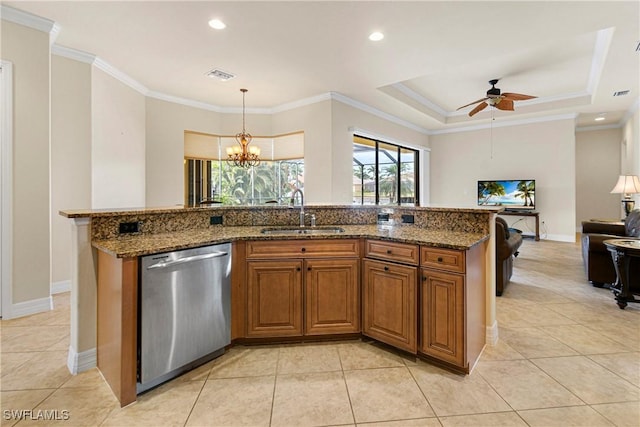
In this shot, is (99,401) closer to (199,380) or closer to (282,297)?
(199,380)

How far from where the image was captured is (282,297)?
233 cm

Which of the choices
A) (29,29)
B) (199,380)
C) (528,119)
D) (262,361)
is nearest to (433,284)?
(262,361)

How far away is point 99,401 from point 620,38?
5774 millimetres

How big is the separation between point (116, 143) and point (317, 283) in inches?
155

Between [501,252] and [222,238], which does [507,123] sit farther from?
[222,238]

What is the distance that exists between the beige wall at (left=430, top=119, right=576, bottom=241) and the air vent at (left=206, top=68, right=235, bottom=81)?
634 cm

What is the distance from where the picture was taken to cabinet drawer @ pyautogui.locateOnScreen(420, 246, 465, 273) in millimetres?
1909

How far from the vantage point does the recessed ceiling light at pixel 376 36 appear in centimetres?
325

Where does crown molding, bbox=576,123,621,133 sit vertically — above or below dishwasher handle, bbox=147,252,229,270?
above

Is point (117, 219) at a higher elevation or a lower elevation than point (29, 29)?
lower

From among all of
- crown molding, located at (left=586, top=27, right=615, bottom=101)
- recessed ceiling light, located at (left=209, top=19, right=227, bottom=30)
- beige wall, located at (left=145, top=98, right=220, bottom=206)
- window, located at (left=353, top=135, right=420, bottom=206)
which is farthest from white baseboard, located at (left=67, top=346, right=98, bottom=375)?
crown molding, located at (left=586, top=27, right=615, bottom=101)

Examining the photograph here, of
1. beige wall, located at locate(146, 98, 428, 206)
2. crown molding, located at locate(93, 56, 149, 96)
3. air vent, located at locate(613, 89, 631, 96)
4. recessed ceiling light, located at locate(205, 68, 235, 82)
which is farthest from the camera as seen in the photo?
beige wall, located at locate(146, 98, 428, 206)

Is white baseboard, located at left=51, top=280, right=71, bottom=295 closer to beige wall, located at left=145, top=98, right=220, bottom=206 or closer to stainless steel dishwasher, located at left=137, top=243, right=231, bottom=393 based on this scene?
beige wall, located at left=145, top=98, right=220, bottom=206

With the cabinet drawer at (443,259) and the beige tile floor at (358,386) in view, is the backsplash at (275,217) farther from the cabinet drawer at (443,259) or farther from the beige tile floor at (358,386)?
the beige tile floor at (358,386)
